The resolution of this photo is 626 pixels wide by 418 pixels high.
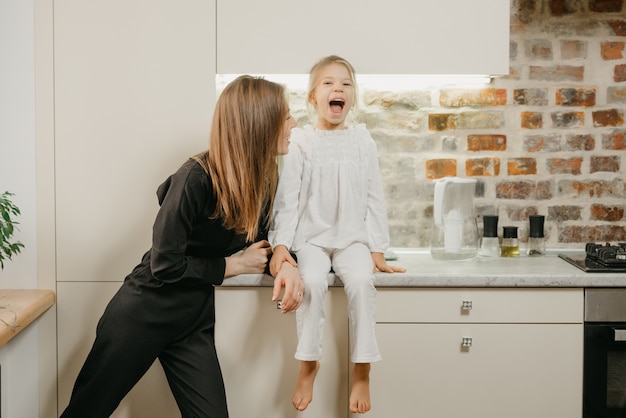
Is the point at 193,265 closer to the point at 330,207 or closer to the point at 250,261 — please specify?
the point at 250,261

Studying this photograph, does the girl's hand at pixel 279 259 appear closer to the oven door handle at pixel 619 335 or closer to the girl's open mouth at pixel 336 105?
the girl's open mouth at pixel 336 105

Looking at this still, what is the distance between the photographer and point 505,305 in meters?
2.18

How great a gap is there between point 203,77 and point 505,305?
1.27m

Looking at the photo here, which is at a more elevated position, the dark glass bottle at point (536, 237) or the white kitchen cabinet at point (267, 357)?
the dark glass bottle at point (536, 237)

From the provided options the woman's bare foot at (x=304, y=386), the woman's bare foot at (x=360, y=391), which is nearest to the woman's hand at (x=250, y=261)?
the woman's bare foot at (x=304, y=386)

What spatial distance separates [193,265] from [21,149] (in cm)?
83

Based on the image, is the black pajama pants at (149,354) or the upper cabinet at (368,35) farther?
the upper cabinet at (368,35)

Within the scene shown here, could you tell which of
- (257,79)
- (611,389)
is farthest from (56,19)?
(611,389)

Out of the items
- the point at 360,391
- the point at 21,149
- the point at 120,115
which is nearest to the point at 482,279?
the point at 360,391

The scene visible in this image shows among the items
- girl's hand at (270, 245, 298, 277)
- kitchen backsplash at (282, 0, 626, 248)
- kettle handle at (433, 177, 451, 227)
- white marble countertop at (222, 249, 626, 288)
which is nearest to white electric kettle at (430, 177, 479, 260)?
kettle handle at (433, 177, 451, 227)

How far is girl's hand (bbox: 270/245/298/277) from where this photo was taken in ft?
6.88

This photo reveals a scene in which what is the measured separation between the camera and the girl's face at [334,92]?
2.24 m

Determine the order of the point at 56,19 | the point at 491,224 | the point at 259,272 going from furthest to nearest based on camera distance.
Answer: the point at 491,224
the point at 56,19
the point at 259,272

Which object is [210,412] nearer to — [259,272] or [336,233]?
[259,272]
